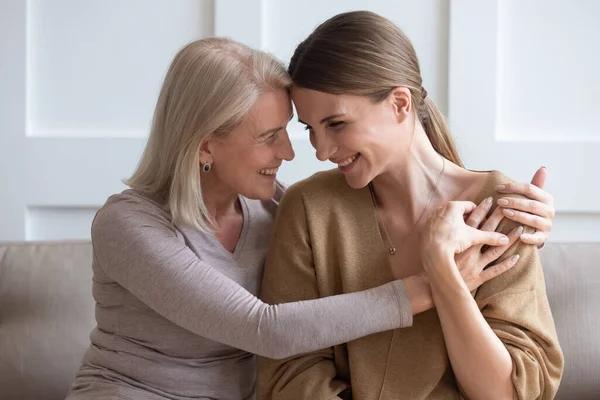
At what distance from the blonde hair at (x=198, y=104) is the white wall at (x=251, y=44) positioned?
67 cm

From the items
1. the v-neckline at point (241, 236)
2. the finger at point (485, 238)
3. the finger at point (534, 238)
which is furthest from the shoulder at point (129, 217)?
the finger at point (534, 238)

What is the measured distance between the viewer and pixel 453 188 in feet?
5.46

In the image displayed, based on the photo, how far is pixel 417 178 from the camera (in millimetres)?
1663

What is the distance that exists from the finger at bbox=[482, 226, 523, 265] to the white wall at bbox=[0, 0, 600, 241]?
751 millimetres

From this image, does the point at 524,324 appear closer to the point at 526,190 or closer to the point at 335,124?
the point at 526,190

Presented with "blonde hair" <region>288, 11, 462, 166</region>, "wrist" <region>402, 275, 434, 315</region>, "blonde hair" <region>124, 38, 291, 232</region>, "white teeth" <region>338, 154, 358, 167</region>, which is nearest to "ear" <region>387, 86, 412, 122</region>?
"blonde hair" <region>288, 11, 462, 166</region>

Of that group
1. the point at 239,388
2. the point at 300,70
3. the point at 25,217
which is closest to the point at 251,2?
the point at 300,70

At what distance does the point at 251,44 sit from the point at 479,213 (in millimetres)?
994

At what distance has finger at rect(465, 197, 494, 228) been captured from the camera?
152 centimetres

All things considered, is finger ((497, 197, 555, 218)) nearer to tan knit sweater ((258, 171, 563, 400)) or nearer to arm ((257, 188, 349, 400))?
tan knit sweater ((258, 171, 563, 400))

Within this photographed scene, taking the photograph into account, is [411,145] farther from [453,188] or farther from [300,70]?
[300,70]

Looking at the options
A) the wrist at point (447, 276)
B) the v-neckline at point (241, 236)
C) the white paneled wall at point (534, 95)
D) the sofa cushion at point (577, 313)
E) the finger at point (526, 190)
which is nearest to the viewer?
the wrist at point (447, 276)

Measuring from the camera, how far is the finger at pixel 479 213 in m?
1.52

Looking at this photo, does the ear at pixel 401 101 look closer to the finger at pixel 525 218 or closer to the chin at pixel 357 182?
the chin at pixel 357 182
